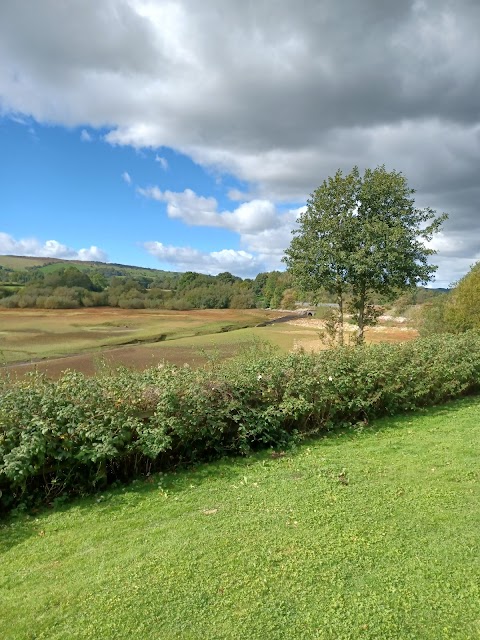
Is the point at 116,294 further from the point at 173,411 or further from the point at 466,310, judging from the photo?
the point at 173,411

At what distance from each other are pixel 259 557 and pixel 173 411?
94.6 inches

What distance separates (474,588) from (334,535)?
1199mm

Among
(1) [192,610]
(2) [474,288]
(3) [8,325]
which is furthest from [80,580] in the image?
(3) [8,325]

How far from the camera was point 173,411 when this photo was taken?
5660 millimetres

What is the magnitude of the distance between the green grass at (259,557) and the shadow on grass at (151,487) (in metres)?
0.03

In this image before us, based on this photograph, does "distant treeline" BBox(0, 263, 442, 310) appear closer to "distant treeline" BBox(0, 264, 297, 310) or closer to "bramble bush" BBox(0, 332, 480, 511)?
"distant treeline" BBox(0, 264, 297, 310)

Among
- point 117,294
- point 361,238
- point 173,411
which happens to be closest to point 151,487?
point 173,411

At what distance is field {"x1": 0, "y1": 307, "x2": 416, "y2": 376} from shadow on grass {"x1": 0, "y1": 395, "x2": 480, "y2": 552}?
31.0 ft

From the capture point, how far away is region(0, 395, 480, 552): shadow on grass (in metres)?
4.54

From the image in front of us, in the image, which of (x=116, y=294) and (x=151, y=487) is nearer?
(x=151, y=487)

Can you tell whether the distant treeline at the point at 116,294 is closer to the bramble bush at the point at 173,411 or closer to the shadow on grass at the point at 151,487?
the bramble bush at the point at 173,411

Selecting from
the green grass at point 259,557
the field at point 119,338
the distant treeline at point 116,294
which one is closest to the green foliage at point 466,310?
the field at point 119,338

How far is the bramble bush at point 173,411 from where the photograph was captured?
16.2ft

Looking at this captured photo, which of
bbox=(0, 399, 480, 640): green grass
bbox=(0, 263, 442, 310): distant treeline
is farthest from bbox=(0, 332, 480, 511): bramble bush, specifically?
bbox=(0, 263, 442, 310): distant treeline
